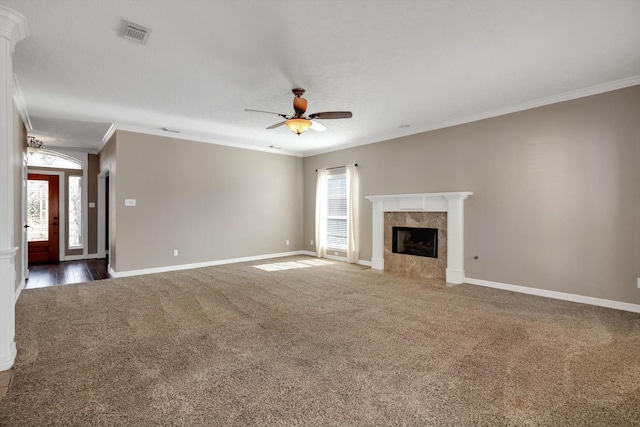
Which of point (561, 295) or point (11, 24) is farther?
point (561, 295)

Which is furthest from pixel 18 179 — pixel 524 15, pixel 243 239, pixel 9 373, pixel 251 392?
pixel 524 15

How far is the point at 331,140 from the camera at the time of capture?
6957 mm

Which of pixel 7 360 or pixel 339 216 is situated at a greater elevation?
pixel 339 216

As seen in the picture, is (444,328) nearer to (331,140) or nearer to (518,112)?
(518,112)

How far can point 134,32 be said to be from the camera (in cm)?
275

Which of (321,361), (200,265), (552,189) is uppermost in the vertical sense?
(552,189)

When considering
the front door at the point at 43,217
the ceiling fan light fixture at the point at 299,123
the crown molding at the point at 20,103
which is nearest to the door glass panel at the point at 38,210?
the front door at the point at 43,217

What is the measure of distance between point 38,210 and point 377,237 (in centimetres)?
821

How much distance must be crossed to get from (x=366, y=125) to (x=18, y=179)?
5.64 m

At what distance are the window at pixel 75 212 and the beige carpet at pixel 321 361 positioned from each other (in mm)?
4167

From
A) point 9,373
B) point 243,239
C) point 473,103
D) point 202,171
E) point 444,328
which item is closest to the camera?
point 9,373

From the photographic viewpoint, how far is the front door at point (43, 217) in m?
7.44

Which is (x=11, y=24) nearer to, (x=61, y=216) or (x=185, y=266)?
(x=185, y=266)

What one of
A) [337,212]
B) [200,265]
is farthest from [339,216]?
[200,265]
